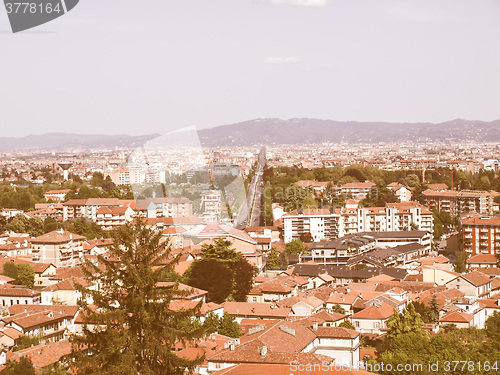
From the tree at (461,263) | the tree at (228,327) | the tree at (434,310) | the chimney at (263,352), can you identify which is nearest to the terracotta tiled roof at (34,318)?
the tree at (228,327)

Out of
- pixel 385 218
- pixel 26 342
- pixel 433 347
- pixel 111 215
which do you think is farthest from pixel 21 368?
pixel 111 215

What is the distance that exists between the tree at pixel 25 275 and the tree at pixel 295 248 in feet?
20.9

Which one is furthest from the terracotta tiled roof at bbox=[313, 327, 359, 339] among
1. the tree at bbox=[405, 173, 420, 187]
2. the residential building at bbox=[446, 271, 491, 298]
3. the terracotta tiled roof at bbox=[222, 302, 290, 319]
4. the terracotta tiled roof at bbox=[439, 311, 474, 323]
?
the tree at bbox=[405, 173, 420, 187]

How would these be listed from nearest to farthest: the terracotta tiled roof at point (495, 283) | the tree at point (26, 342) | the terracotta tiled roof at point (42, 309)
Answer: the tree at point (26, 342), the terracotta tiled roof at point (42, 309), the terracotta tiled roof at point (495, 283)

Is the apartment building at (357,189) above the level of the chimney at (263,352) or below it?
below

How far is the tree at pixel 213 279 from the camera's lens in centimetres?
1223

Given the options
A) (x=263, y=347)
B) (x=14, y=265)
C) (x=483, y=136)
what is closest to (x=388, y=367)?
(x=263, y=347)

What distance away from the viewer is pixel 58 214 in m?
27.0

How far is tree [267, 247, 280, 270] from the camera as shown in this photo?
1741cm

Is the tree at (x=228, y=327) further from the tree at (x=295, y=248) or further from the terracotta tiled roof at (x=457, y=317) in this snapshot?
the tree at (x=295, y=248)

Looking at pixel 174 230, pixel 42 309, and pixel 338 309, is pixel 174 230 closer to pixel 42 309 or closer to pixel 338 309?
pixel 42 309

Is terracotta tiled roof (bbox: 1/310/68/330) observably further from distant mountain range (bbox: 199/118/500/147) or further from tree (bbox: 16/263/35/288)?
distant mountain range (bbox: 199/118/500/147)

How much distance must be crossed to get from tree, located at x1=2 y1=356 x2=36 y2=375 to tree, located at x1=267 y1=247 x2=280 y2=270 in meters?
9.73

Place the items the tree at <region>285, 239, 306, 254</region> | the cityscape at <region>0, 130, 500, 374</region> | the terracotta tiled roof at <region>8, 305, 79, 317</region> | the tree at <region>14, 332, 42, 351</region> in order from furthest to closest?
the tree at <region>285, 239, 306, 254</region> < the terracotta tiled roof at <region>8, 305, 79, 317</region> < the tree at <region>14, 332, 42, 351</region> < the cityscape at <region>0, 130, 500, 374</region>
